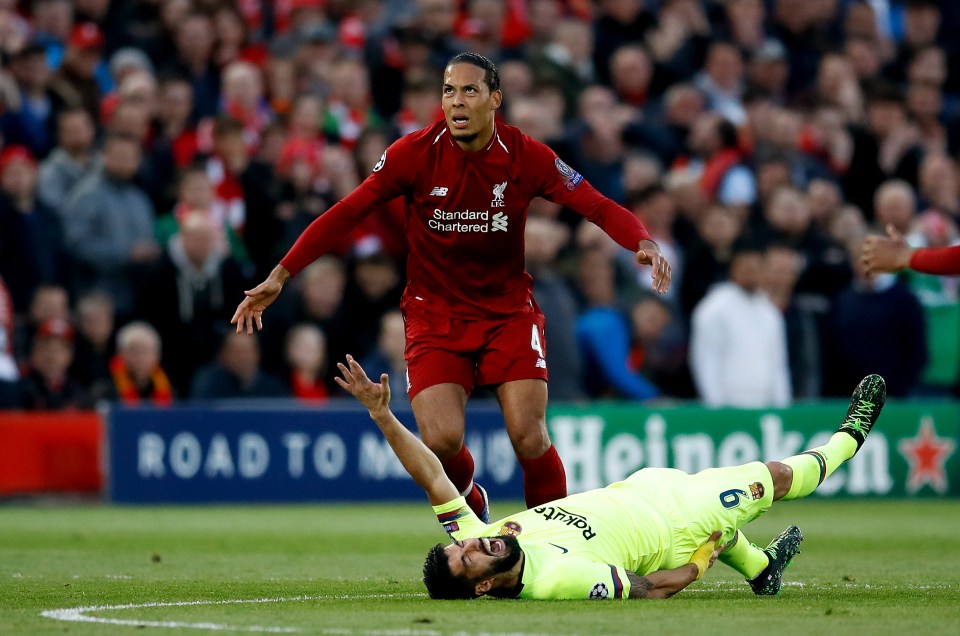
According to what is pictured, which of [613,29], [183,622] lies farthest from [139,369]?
[183,622]

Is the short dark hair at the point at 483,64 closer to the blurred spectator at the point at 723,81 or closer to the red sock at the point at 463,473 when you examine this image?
the red sock at the point at 463,473

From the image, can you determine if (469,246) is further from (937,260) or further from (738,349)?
(738,349)

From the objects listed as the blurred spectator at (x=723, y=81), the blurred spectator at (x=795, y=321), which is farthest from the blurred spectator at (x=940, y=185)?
the blurred spectator at (x=723, y=81)

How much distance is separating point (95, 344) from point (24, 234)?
4.02ft

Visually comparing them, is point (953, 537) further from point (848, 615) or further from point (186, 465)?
point (186, 465)

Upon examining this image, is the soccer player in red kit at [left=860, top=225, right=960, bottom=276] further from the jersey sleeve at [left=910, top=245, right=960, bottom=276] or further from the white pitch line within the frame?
the white pitch line

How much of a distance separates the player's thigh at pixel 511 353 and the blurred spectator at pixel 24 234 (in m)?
6.85

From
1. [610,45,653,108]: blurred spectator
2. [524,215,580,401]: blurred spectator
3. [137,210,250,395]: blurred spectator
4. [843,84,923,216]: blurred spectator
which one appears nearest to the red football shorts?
[524,215,580,401]: blurred spectator

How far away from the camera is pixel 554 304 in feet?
52.0

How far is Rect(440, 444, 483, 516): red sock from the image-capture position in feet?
31.4

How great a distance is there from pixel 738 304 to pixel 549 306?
6.43 ft

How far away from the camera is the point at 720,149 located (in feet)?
61.3

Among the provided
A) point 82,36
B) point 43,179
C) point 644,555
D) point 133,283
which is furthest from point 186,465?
point 644,555

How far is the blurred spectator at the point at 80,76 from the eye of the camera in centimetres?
1644
